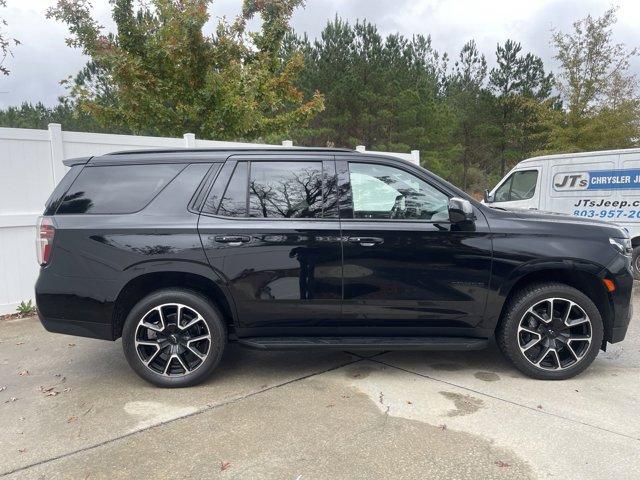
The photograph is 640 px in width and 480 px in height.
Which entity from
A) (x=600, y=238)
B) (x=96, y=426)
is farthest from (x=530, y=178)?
(x=96, y=426)

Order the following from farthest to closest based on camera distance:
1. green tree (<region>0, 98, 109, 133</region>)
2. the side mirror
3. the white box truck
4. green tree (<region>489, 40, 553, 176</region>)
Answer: green tree (<region>0, 98, 109, 133</region>) < green tree (<region>489, 40, 553, 176</region>) < the white box truck < the side mirror

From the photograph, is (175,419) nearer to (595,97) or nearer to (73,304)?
(73,304)

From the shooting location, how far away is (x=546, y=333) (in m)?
3.94

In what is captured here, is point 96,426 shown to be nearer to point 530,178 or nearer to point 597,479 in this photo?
point 597,479

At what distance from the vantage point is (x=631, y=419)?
3.30 meters

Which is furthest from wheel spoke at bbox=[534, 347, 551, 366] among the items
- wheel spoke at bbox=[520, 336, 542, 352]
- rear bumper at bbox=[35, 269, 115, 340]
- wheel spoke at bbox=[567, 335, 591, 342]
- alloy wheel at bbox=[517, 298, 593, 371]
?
rear bumper at bbox=[35, 269, 115, 340]

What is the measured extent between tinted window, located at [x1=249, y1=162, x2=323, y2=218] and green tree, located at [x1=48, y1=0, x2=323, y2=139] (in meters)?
5.47

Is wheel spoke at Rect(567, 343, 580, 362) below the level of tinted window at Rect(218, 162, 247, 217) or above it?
below

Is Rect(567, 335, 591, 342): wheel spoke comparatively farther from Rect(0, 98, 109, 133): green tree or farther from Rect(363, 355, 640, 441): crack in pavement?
Rect(0, 98, 109, 133): green tree

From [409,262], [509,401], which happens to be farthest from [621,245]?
[409,262]

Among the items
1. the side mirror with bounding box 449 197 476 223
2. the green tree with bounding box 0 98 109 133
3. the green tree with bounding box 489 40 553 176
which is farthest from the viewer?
the green tree with bounding box 0 98 109 133

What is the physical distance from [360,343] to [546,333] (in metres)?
1.60

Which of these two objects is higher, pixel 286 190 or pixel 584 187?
pixel 584 187

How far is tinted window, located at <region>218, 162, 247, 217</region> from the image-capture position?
3.85 meters
